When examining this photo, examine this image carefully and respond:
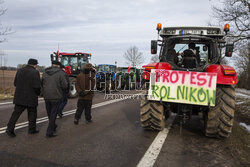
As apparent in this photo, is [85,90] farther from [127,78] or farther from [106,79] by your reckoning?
[127,78]

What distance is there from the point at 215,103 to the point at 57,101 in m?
3.73

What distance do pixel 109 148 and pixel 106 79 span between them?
45.6 ft

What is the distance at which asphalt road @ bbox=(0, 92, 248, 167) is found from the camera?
12.1 feet

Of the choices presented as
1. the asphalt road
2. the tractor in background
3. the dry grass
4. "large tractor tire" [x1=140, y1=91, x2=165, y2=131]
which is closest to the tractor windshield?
the tractor in background

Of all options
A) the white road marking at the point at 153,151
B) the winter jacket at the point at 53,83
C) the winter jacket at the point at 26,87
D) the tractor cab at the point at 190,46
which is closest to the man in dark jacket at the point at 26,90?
the winter jacket at the point at 26,87

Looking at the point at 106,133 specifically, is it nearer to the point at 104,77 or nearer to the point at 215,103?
the point at 215,103

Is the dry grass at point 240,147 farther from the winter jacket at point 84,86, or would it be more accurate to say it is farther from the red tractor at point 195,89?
the winter jacket at point 84,86

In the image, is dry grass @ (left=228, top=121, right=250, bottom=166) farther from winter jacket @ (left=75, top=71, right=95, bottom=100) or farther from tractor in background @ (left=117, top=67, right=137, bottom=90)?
tractor in background @ (left=117, top=67, right=137, bottom=90)

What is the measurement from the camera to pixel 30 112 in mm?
5309

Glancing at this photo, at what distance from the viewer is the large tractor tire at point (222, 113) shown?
4.68 metres

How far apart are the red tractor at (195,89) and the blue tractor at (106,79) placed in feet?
38.6

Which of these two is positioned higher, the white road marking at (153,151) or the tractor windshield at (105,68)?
the tractor windshield at (105,68)

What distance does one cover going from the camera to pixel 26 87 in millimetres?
5176

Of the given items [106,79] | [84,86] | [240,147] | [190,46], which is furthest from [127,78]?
[240,147]
